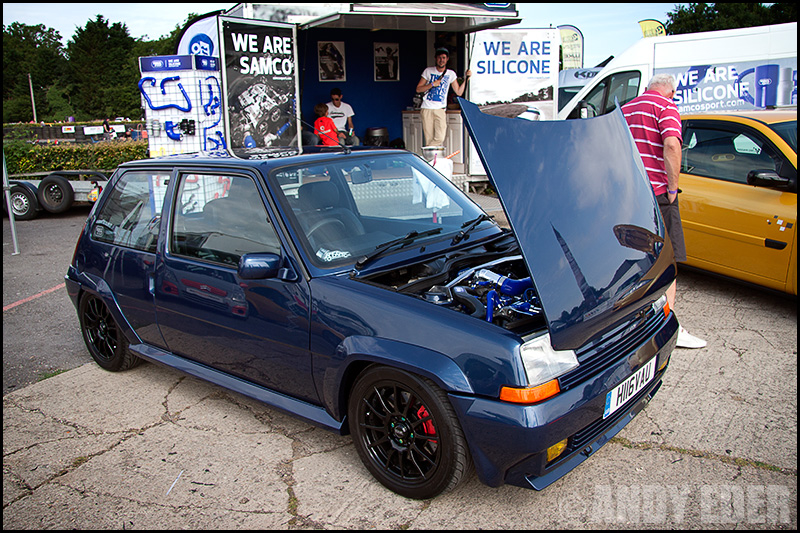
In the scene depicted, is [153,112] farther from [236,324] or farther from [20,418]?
[236,324]

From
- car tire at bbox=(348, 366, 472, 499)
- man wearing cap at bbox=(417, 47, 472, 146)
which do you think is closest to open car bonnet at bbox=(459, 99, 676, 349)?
car tire at bbox=(348, 366, 472, 499)

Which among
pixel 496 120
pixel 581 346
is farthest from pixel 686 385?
pixel 496 120

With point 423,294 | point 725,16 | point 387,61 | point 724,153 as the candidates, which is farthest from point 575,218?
point 725,16

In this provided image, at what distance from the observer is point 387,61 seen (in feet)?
44.5

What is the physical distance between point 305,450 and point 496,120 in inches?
80.6

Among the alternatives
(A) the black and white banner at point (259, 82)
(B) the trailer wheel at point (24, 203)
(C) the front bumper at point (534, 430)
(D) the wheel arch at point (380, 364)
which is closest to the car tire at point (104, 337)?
(D) the wheel arch at point (380, 364)

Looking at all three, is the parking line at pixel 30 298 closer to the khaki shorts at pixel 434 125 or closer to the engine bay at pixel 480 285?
the engine bay at pixel 480 285

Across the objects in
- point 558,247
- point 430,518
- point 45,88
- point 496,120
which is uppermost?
point 45,88

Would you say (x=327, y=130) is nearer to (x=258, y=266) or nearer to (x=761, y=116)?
(x=761, y=116)

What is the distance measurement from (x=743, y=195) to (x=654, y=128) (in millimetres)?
1301

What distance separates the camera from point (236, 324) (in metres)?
3.36

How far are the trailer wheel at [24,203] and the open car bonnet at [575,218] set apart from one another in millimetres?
12249

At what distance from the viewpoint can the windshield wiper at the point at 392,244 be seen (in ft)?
10.3

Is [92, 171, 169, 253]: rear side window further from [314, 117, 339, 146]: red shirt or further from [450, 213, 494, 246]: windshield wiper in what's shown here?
[314, 117, 339, 146]: red shirt
